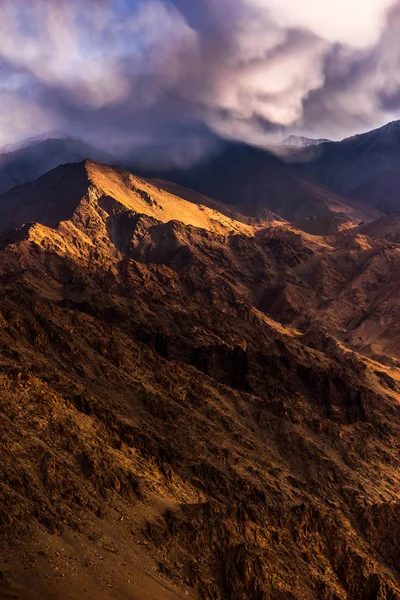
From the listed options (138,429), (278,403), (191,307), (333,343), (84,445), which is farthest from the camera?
(333,343)

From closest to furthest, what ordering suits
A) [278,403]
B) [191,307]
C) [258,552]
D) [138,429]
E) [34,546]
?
[34,546], [258,552], [138,429], [278,403], [191,307]

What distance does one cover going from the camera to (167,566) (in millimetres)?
59812

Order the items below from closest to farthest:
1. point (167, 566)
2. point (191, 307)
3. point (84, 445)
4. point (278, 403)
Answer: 1. point (167, 566)
2. point (84, 445)
3. point (278, 403)
4. point (191, 307)

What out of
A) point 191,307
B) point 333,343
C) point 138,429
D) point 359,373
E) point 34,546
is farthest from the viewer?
point 333,343

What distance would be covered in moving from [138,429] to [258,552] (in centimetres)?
2211

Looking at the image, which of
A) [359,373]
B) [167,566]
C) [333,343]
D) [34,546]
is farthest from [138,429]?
[333,343]

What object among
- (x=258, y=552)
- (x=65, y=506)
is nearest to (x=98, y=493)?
(x=65, y=506)

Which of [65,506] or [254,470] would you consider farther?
[254,470]

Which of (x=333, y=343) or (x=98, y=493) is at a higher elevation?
(x=333, y=343)

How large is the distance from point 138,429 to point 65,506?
22.0m

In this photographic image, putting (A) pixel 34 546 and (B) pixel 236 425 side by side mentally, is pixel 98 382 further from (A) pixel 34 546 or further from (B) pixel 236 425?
(A) pixel 34 546

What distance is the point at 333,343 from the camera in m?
197

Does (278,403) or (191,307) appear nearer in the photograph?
(278,403)

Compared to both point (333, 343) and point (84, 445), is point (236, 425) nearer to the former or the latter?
point (84, 445)
